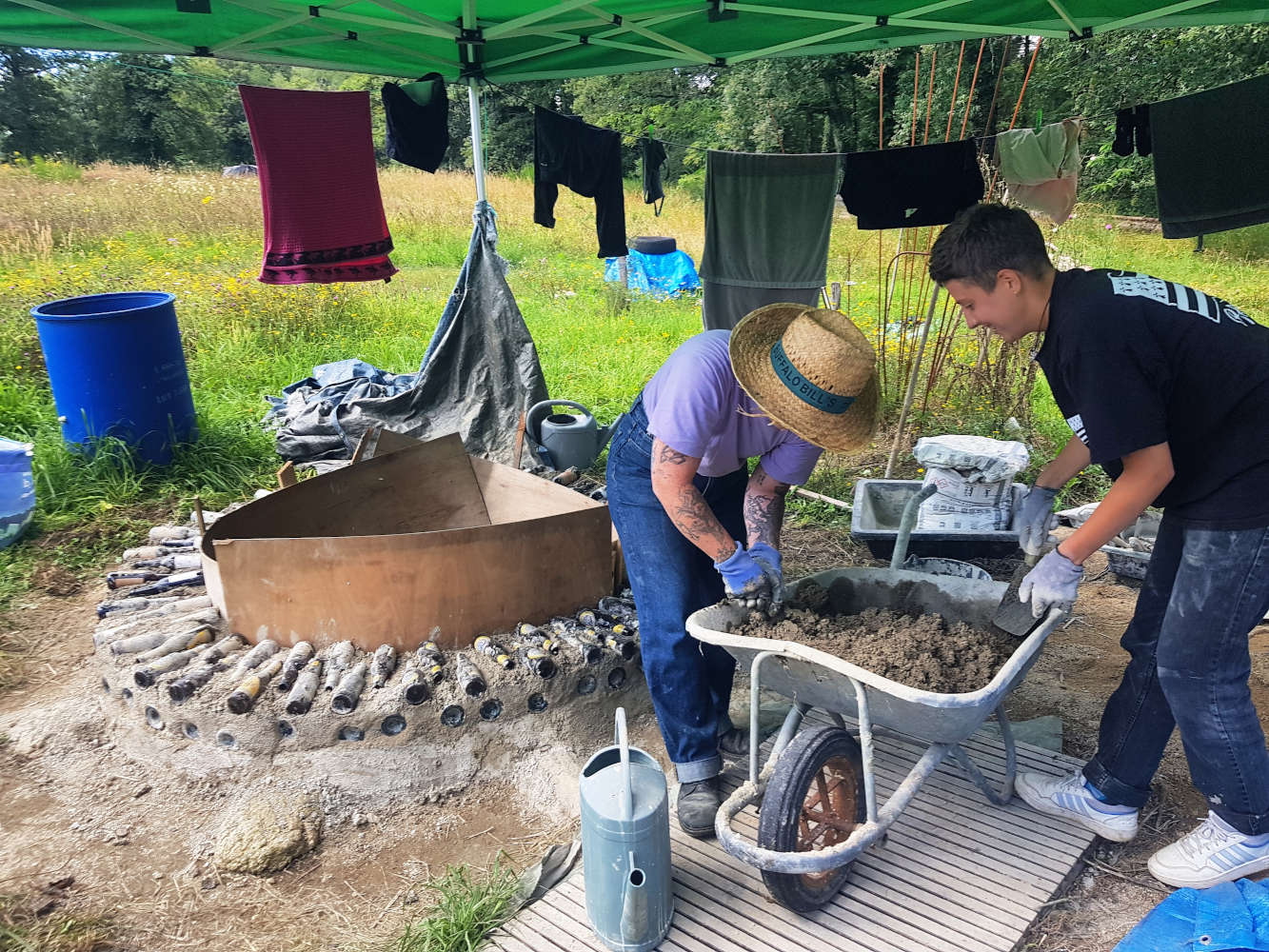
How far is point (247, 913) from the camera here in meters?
2.41

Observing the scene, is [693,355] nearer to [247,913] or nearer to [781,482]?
[781,482]

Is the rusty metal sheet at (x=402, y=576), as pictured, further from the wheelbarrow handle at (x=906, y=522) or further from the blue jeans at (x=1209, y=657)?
the blue jeans at (x=1209, y=657)

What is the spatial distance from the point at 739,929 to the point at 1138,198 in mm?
17254

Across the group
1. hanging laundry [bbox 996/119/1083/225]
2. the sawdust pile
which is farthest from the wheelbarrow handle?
hanging laundry [bbox 996/119/1083/225]

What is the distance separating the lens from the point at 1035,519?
2506 millimetres

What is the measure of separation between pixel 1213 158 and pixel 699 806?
153 inches

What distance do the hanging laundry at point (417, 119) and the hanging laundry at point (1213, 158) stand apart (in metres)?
3.68

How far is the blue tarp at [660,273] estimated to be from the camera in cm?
1044

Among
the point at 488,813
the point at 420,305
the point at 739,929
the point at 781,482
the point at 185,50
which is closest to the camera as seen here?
the point at 739,929

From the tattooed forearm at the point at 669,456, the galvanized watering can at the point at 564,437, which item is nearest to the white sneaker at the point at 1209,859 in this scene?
the tattooed forearm at the point at 669,456

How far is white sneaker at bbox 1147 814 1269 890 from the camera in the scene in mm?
2285

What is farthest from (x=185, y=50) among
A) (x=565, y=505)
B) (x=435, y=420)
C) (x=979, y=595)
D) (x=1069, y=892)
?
(x=1069, y=892)

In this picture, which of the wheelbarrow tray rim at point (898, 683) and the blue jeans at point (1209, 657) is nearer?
the wheelbarrow tray rim at point (898, 683)

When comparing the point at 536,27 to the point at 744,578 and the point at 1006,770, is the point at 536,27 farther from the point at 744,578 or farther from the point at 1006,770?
the point at 1006,770
